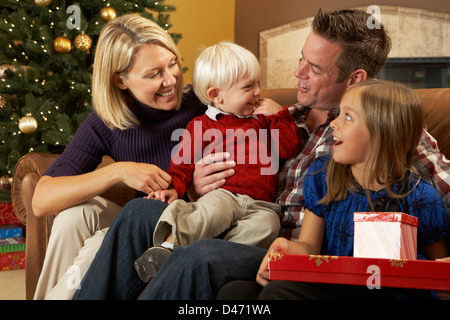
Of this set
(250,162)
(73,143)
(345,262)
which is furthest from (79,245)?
(345,262)

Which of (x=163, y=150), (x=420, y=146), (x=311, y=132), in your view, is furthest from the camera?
(x=163, y=150)

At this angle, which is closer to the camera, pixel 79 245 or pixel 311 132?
pixel 79 245

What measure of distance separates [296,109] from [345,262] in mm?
884

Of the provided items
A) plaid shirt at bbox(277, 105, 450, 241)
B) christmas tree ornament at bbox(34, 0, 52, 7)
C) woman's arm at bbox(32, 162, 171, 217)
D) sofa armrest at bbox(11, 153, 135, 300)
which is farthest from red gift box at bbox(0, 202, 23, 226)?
plaid shirt at bbox(277, 105, 450, 241)

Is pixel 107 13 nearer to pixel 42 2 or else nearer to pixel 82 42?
pixel 82 42

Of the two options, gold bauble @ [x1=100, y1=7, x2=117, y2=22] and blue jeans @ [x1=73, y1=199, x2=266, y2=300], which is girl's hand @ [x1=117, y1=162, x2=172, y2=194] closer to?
blue jeans @ [x1=73, y1=199, x2=266, y2=300]

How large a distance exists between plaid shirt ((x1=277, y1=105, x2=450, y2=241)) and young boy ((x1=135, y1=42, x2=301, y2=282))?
39 millimetres

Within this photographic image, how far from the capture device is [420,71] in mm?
5074

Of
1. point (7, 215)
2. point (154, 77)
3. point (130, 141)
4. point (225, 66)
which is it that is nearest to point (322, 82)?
point (225, 66)

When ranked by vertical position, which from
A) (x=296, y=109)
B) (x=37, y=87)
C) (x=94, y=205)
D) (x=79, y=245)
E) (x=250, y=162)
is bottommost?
(x=79, y=245)

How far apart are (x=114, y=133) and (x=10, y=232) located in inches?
76.1

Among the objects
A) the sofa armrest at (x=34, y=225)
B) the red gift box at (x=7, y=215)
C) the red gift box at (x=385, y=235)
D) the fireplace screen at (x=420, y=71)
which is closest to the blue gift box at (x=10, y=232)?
the red gift box at (x=7, y=215)
